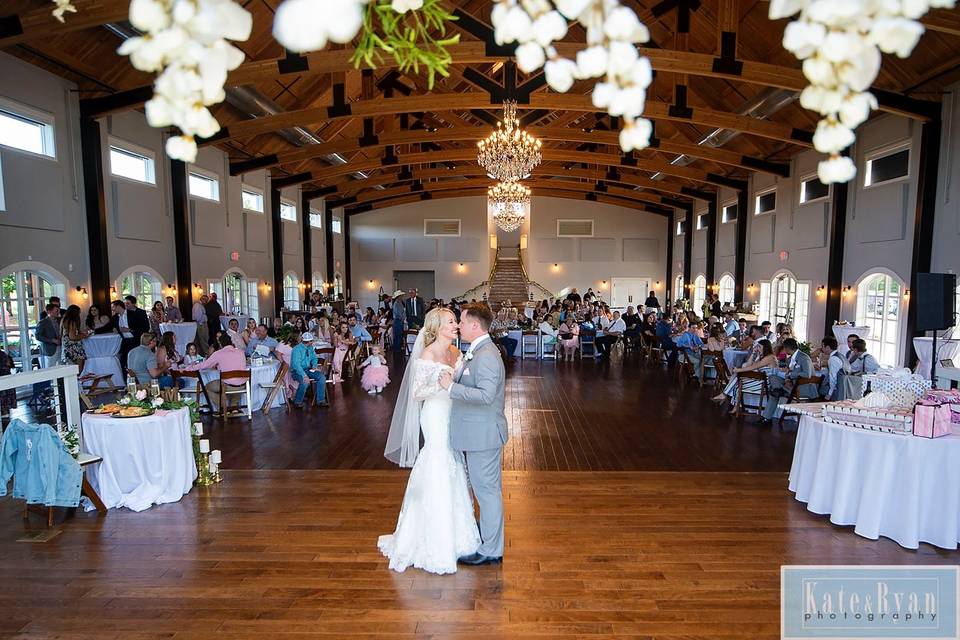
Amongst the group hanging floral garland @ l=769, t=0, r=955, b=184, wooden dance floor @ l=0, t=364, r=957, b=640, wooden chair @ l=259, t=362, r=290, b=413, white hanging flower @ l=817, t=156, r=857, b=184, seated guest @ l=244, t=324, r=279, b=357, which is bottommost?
wooden dance floor @ l=0, t=364, r=957, b=640

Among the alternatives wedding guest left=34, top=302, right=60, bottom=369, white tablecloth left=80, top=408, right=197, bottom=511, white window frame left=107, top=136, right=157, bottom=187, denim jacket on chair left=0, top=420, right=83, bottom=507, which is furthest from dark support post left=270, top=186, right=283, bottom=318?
denim jacket on chair left=0, top=420, right=83, bottom=507

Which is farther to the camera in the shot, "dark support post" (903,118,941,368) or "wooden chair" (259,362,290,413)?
"dark support post" (903,118,941,368)

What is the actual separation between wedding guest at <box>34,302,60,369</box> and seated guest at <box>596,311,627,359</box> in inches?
390

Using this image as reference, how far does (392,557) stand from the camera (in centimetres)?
322

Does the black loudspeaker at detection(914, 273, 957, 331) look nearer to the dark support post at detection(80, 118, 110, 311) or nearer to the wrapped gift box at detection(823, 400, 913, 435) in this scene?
the wrapped gift box at detection(823, 400, 913, 435)

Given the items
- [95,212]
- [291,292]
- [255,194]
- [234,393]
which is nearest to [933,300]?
[234,393]

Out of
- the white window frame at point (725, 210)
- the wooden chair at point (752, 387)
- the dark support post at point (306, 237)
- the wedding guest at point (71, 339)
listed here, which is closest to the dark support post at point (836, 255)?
the white window frame at point (725, 210)

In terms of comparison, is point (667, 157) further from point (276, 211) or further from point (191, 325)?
point (191, 325)

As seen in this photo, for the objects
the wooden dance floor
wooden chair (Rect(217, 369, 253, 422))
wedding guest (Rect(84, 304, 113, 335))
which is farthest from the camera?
wedding guest (Rect(84, 304, 113, 335))

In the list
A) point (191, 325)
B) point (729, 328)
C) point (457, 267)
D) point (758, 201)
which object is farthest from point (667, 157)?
point (191, 325)

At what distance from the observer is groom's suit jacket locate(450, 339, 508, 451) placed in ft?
9.62

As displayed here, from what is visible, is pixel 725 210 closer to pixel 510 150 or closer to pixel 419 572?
pixel 510 150

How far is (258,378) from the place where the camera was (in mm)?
7320

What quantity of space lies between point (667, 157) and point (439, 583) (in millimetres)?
14775
